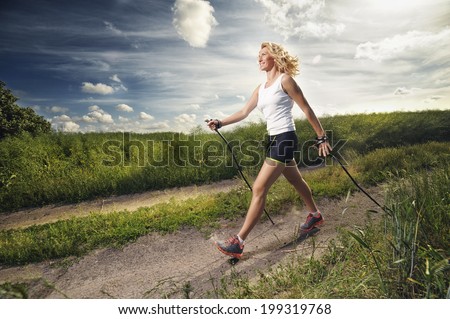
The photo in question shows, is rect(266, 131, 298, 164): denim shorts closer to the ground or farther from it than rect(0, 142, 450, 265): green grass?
farther from it

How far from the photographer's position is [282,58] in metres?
3.54

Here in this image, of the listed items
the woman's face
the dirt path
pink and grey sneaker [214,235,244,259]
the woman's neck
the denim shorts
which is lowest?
the dirt path

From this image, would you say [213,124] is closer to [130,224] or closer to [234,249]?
[234,249]

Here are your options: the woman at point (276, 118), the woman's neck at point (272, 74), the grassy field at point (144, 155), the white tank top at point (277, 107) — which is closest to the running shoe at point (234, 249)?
the woman at point (276, 118)

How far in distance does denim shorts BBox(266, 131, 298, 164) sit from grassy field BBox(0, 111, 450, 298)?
3.45 ft

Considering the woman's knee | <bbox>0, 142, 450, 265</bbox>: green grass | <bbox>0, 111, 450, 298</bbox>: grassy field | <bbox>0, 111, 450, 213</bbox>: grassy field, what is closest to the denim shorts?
the woman's knee

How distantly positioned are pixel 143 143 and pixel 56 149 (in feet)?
8.29

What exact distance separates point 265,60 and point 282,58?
0.66 feet

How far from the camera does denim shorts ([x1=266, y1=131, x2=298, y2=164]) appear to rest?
347 centimetres

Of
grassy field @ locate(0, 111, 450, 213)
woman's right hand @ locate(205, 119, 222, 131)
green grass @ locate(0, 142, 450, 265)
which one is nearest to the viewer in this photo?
woman's right hand @ locate(205, 119, 222, 131)

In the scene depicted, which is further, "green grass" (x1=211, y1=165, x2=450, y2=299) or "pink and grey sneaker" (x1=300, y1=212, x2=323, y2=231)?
"pink and grey sneaker" (x1=300, y1=212, x2=323, y2=231)

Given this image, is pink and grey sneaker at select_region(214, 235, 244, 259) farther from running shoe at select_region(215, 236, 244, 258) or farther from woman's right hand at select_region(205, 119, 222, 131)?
woman's right hand at select_region(205, 119, 222, 131)

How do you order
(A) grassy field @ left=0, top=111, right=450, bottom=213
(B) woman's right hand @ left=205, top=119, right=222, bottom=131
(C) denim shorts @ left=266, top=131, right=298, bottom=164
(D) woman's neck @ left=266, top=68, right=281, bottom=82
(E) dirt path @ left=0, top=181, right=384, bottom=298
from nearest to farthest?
(E) dirt path @ left=0, top=181, right=384, bottom=298
(C) denim shorts @ left=266, top=131, right=298, bottom=164
(D) woman's neck @ left=266, top=68, right=281, bottom=82
(B) woman's right hand @ left=205, top=119, right=222, bottom=131
(A) grassy field @ left=0, top=111, right=450, bottom=213
